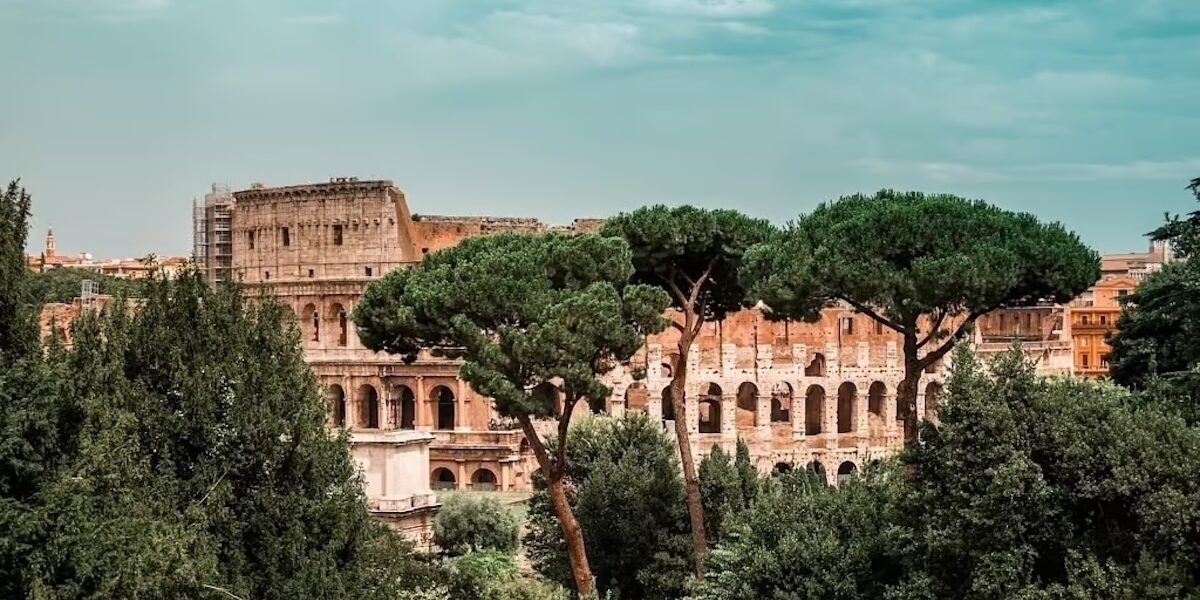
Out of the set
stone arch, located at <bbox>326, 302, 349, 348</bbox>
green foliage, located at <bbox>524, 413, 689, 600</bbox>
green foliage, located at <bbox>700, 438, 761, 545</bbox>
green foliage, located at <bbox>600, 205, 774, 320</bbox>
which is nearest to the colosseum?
stone arch, located at <bbox>326, 302, 349, 348</bbox>

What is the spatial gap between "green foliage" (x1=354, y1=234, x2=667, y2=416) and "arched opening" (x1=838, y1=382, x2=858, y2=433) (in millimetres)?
24015

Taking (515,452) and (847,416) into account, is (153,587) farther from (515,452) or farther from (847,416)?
(847,416)

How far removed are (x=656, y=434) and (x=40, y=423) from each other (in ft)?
38.1

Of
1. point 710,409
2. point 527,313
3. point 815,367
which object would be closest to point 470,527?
point 527,313

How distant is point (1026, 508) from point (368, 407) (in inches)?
1192

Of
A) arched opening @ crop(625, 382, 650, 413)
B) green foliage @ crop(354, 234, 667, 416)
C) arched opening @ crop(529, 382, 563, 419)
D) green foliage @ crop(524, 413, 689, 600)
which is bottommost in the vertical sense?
green foliage @ crop(524, 413, 689, 600)

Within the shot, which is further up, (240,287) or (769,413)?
(240,287)

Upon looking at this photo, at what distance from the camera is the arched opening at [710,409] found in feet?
131

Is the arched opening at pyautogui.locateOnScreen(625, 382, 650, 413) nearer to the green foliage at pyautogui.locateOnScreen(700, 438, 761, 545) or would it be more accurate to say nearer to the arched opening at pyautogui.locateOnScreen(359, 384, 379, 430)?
the arched opening at pyautogui.locateOnScreen(359, 384, 379, 430)

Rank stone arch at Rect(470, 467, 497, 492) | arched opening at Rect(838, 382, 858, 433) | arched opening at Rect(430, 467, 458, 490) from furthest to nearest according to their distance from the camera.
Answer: arched opening at Rect(838, 382, 858, 433) → arched opening at Rect(430, 467, 458, 490) → stone arch at Rect(470, 467, 497, 492)

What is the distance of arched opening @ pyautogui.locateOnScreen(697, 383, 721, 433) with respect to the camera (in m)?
39.9

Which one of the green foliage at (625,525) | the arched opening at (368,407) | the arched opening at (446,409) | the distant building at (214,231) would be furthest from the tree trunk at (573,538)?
the distant building at (214,231)

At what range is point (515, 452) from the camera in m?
35.4

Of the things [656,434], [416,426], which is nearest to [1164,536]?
[656,434]
